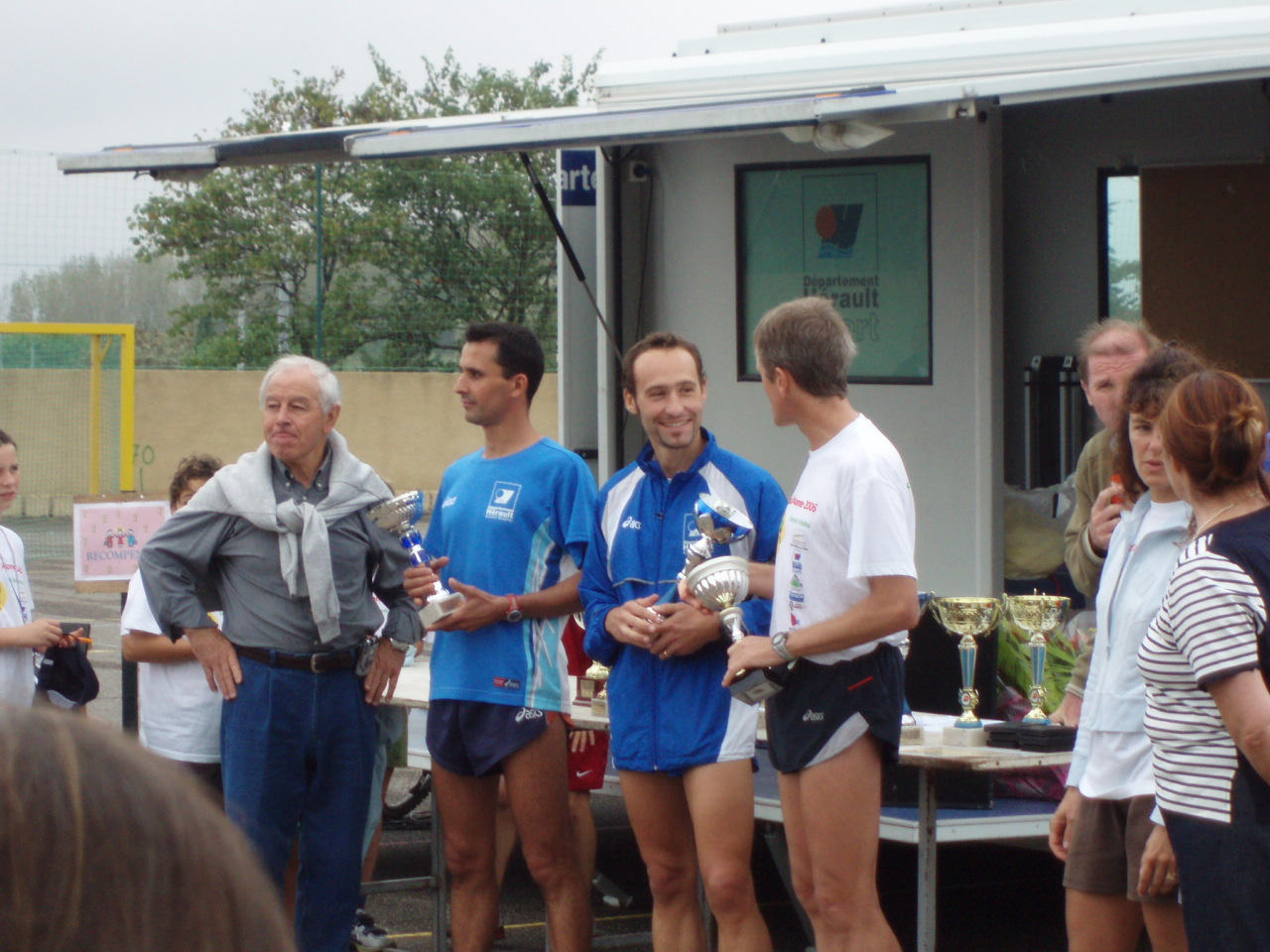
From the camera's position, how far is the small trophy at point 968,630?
15.0 ft

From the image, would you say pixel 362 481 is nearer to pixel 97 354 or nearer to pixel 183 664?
pixel 183 664

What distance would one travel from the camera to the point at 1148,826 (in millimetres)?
3062

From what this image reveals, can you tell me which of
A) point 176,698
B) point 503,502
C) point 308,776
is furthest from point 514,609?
point 176,698

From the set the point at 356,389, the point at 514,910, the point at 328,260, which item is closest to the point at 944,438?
the point at 514,910

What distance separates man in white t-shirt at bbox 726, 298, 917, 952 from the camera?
3.34 meters

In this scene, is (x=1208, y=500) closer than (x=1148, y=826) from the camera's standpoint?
Yes

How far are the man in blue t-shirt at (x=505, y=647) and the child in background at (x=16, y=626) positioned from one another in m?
1.25

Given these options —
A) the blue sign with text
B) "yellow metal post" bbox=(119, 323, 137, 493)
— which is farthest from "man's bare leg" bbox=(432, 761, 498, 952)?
"yellow metal post" bbox=(119, 323, 137, 493)

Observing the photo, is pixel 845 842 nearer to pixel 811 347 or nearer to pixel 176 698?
pixel 811 347

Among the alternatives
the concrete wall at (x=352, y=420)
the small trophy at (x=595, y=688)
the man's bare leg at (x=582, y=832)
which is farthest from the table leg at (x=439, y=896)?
the concrete wall at (x=352, y=420)

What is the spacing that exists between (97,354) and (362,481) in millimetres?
4852

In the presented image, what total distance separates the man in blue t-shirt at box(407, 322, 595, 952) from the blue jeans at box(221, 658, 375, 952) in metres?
0.27

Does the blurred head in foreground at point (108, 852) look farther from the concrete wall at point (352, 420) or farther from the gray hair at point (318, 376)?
the concrete wall at point (352, 420)

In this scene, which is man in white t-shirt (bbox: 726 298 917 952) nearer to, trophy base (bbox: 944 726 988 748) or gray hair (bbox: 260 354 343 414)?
trophy base (bbox: 944 726 988 748)
